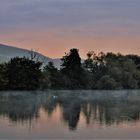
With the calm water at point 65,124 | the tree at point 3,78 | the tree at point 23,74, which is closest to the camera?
the calm water at point 65,124

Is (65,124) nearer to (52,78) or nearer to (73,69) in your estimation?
(52,78)

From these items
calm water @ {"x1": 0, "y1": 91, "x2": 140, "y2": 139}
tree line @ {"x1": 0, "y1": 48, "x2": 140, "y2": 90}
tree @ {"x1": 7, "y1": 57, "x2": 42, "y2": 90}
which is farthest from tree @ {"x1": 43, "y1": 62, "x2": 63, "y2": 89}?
calm water @ {"x1": 0, "y1": 91, "x2": 140, "y2": 139}

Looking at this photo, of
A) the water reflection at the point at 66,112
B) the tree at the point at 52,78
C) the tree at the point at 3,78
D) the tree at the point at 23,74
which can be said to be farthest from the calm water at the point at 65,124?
the tree at the point at 52,78

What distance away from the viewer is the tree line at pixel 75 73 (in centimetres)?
3522

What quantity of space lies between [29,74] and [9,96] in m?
5.33

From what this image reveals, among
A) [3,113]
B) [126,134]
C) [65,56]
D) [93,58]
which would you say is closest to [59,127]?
[126,134]

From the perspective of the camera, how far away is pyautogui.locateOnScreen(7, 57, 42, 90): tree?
1366 inches

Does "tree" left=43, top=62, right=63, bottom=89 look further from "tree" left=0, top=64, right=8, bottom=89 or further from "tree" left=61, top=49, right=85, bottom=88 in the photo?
"tree" left=0, top=64, right=8, bottom=89

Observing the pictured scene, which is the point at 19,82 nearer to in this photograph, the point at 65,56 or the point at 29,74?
the point at 29,74

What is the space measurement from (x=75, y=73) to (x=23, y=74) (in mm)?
8708

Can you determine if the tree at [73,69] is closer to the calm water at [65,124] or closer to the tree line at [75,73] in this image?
the tree line at [75,73]

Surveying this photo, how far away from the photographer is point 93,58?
49000 mm

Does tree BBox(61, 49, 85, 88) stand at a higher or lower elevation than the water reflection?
higher

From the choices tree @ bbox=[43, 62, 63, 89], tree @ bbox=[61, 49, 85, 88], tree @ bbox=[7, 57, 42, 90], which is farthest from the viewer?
tree @ bbox=[61, 49, 85, 88]
